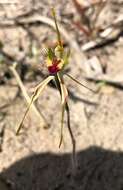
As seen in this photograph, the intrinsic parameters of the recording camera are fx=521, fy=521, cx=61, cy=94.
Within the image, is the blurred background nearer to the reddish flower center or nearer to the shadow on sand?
the shadow on sand

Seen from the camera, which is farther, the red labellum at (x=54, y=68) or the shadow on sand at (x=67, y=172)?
the shadow on sand at (x=67, y=172)

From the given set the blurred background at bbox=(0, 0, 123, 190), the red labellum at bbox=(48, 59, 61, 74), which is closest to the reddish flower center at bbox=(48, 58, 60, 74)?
the red labellum at bbox=(48, 59, 61, 74)

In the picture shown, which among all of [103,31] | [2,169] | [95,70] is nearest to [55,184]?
[2,169]

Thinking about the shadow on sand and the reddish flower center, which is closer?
the reddish flower center

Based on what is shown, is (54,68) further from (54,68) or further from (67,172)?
(67,172)

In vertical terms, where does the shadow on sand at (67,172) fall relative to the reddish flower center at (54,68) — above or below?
below

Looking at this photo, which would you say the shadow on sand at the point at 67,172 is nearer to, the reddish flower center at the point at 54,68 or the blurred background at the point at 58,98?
the blurred background at the point at 58,98

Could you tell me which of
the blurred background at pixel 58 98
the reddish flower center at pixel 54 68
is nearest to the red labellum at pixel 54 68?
the reddish flower center at pixel 54 68

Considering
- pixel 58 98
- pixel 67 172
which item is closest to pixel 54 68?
pixel 67 172
